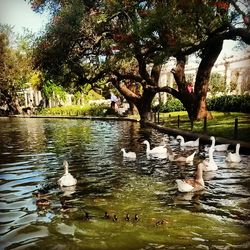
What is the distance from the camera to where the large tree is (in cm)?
1412

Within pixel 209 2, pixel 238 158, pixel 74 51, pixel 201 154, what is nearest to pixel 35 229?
pixel 238 158

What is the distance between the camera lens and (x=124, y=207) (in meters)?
6.78

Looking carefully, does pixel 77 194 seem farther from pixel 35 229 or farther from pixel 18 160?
pixel 18 160

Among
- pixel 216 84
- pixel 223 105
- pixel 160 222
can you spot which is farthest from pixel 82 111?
pixel 160 222

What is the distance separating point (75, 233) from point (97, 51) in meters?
16.1

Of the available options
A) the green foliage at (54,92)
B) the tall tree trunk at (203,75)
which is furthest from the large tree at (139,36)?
the green foliage at (54,92)

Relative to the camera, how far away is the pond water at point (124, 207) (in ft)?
17.4

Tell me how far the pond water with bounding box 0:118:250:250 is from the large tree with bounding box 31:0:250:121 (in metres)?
5.10

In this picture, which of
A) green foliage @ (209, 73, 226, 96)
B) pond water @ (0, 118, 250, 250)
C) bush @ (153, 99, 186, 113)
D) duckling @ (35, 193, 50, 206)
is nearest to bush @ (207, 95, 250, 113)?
green foliage @ (209, 73, 226, 96)

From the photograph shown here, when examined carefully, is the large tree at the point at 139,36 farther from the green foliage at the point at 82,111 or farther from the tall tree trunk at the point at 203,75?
the green foliage at the point at 82,111

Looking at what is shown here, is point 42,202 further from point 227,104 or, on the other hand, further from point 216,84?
point 216,84

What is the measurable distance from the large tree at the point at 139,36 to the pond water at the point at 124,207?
5099 millimetres

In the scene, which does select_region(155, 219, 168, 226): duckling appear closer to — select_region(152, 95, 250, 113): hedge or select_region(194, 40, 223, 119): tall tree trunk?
select_region(152, 95, 250, 113): hedge

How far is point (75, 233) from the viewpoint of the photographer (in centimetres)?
557
